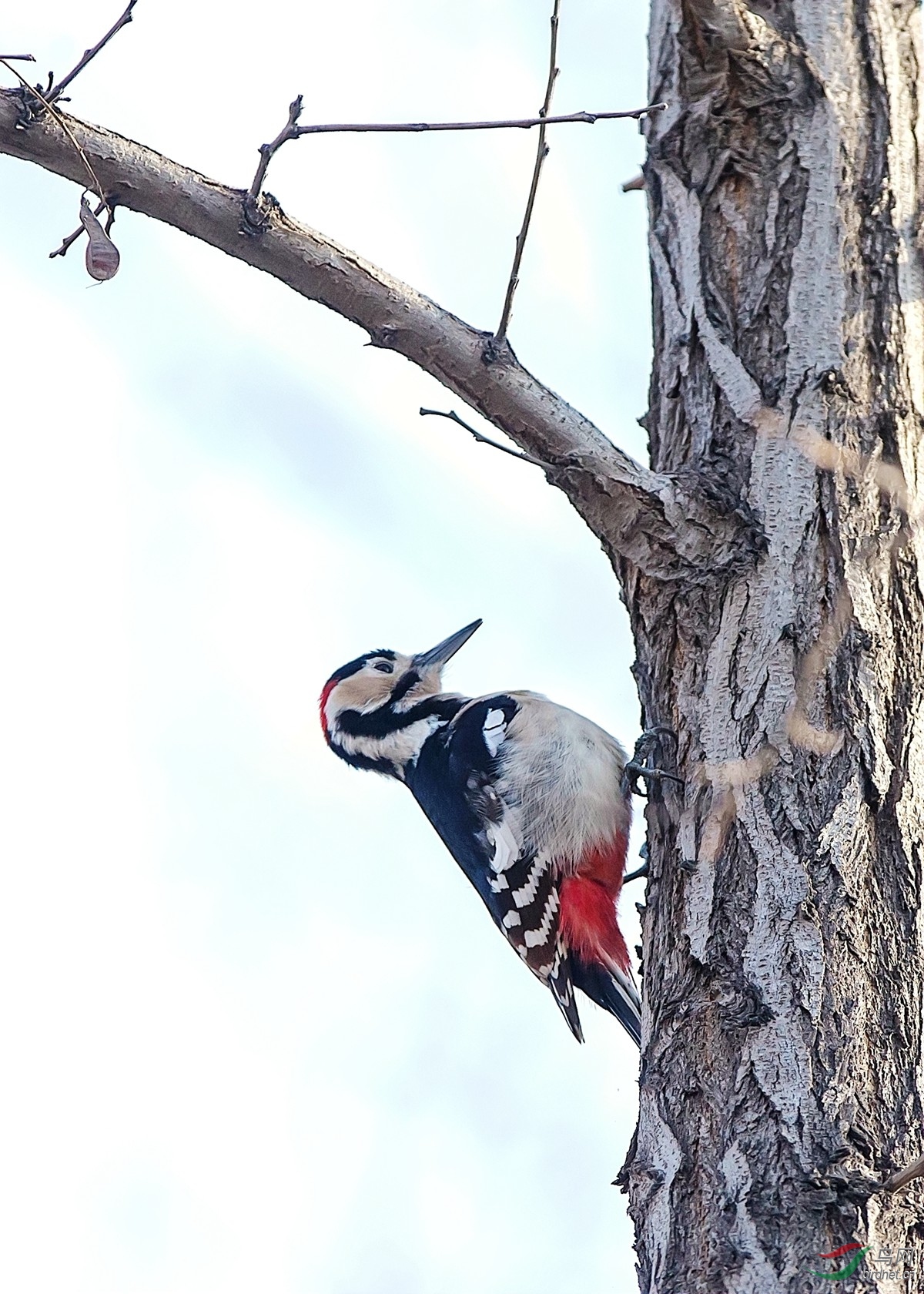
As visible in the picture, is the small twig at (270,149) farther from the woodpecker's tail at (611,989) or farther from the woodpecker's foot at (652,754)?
the woodpecker's tail at (611,989)

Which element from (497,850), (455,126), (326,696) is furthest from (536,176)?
(326,696)

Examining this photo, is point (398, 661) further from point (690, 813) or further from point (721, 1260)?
point (721, 1260)

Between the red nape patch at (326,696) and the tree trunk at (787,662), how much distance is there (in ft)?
6.73

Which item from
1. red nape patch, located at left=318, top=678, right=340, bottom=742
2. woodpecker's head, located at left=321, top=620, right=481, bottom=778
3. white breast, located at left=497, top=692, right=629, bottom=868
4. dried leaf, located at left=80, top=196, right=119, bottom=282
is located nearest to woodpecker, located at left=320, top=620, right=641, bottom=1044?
white breast, located at left=497, top=692, right=629, bottom=868

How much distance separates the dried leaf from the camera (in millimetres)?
2141

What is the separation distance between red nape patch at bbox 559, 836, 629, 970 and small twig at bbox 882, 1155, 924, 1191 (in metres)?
1.83

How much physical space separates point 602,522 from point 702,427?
0.97 feet

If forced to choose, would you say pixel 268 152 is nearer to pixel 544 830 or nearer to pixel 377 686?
pixel 544 830

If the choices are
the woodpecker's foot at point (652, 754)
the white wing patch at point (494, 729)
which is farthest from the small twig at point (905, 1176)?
the white wing patch at point (494, 729)

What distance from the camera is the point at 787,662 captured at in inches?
85.4

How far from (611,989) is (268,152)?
2.35 m

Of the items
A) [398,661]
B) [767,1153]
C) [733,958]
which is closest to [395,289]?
[733,958]

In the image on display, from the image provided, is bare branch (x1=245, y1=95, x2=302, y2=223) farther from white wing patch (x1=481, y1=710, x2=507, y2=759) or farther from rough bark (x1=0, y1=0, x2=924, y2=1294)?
white wing patch (x1=481, y1=710, x2=507, y2=759)

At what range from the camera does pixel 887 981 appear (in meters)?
1.83
